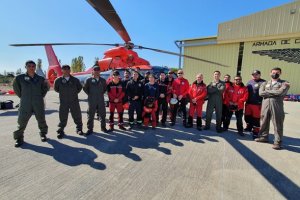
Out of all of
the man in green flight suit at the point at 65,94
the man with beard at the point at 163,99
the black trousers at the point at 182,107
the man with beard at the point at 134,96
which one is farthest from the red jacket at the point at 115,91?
the black trousers at the point at 182,107

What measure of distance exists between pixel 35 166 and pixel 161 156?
2019 mm

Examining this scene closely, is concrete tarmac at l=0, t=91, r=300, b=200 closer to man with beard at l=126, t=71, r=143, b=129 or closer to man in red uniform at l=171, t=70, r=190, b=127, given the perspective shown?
man with beard at l=126, t=71, r=143, b=129

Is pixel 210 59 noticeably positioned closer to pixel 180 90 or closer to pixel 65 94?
pixel 180 90

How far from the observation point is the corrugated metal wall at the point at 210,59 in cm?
1806

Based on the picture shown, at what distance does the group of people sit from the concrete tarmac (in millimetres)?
489

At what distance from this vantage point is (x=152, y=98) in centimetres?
552

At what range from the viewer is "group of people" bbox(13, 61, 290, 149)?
407cm

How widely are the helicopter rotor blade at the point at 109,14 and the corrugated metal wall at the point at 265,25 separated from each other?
14388 millimetres

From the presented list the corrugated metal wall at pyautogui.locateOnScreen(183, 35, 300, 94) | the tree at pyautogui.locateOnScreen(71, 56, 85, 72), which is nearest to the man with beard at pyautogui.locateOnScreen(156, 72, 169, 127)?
the corrugated metal wall at pyautogui.locateOnScreen(183, 35, 300, 94)

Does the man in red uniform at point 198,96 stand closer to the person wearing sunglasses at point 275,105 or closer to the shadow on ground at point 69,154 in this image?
the person wearing sunglasses at point 275,105

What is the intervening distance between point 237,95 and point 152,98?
7.38 ft

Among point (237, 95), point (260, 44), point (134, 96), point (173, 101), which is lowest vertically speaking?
point (173, 101)

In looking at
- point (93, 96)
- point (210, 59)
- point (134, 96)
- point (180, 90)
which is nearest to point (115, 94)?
point (134, 96)

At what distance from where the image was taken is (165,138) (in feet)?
15.3
